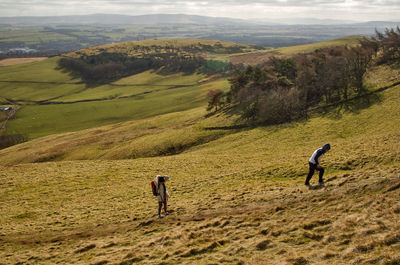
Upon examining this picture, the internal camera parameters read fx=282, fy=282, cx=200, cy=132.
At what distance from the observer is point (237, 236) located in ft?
57.7

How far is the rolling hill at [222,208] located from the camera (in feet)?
50.3

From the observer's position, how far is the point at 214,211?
22844 millimetres

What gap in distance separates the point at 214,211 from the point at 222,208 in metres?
0.77

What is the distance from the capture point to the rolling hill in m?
15.3

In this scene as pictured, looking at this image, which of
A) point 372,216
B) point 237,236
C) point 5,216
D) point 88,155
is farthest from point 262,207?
point 88,155

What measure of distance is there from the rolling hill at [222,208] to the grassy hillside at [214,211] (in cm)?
10

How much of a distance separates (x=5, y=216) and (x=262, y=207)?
27881mm

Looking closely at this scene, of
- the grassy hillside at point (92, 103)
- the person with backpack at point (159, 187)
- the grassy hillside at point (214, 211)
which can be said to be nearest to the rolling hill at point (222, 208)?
the grassy hillside at point (214, 211)

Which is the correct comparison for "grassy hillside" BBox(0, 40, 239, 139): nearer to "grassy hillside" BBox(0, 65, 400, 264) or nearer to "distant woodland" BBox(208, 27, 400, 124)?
"distant woodland" BBox(208, 27, 400, 124)

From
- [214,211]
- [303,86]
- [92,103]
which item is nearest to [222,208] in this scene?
[214,211]

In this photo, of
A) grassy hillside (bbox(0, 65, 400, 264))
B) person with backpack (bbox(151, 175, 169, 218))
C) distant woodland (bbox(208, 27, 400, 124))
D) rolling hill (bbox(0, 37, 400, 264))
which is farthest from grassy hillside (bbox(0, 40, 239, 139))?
person with backpack (bbox(151, 175, 169, 218))

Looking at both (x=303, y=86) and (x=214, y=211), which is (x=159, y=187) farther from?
(x=303, y=86)

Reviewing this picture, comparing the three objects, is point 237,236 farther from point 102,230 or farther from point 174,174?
point 174,174

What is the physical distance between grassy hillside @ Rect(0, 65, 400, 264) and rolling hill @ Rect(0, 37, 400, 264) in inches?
3.8
